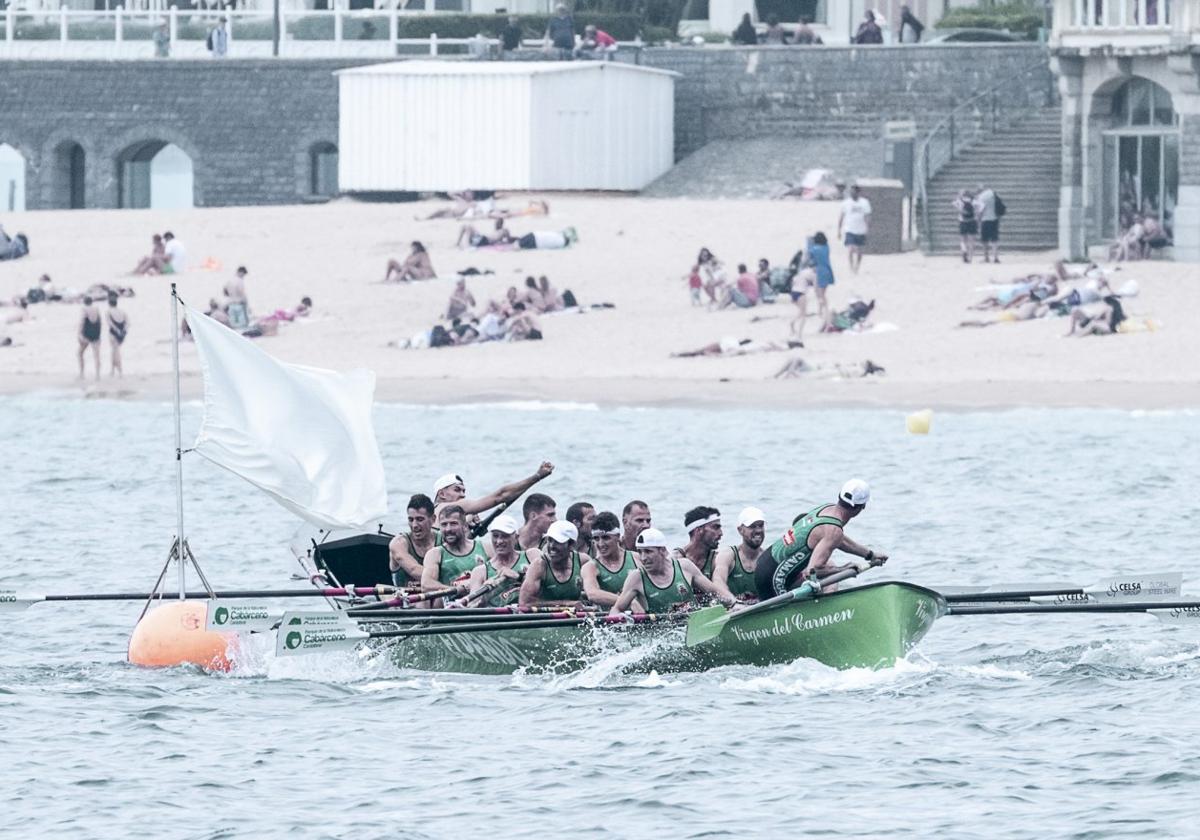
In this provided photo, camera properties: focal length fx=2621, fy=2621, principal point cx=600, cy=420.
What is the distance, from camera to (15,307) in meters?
Answer: 45.2

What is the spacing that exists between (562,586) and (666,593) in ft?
2.63

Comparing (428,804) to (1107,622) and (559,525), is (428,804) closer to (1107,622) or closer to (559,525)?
A: (559,525)

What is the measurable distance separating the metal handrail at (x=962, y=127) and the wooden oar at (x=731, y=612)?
25955mm

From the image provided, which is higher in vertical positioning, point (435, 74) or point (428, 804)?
point (435, 74)

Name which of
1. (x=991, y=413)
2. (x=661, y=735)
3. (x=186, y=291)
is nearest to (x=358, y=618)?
(x=661, y=735)

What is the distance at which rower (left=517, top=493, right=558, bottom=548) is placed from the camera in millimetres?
20516

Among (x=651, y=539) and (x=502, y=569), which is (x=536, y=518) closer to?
(x=502, y=569)

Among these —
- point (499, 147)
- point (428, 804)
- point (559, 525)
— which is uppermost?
point (499, 147)

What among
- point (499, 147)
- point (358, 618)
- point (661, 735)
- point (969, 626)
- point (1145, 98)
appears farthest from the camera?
point (499, 147)

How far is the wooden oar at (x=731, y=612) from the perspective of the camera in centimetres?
1827

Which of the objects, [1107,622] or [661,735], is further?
[1107,622]

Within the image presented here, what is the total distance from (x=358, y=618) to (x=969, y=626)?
19.5 ft

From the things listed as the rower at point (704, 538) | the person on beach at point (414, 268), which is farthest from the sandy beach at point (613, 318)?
the rower at point (704, 538)

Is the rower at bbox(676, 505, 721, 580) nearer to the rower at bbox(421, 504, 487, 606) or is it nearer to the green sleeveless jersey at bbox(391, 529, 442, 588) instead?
the rower at bbox(421, 504, 487, 606)
